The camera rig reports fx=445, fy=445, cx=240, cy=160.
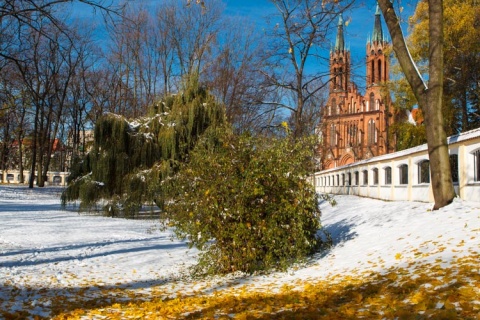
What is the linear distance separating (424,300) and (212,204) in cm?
486

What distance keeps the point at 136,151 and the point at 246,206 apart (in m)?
12.9

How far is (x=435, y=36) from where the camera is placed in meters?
10.2

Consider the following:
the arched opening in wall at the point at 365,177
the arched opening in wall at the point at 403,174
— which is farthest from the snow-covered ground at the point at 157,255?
the arched opening in wall at the point at 365,177

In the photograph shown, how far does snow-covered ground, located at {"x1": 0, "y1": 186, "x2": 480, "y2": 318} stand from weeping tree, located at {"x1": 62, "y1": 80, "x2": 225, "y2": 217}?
4885 mm

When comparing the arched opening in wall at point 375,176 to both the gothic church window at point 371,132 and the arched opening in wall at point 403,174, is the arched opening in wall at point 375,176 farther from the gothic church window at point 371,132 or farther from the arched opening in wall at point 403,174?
the gothic church window at point 371,132

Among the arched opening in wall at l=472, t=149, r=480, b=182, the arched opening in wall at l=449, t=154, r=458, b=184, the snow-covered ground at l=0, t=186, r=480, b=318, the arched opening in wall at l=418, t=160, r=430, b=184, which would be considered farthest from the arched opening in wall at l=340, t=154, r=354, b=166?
the arched opening in wall at l=472, t=149, r=480, b=182

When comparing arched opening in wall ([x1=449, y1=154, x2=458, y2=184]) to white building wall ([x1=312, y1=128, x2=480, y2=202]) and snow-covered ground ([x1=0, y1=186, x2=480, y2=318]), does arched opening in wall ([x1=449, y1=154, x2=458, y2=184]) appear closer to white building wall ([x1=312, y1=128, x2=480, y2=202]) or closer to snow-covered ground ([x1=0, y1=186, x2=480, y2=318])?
white building wall ([x1=312, y1=128, x2=480, y2=202])

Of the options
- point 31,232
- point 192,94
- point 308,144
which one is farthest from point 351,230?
point 192,94

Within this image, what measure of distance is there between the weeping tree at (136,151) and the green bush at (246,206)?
35.0 feet

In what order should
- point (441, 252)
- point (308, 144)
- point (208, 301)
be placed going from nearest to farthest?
1. point (208, 301)
2. point (441, 252)
3. point (308, 144)

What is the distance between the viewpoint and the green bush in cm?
866

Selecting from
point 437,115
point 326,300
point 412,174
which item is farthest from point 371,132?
point 326,300

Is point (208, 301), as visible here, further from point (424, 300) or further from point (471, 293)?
point (471, 293)

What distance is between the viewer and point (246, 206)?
8742 millimetres
